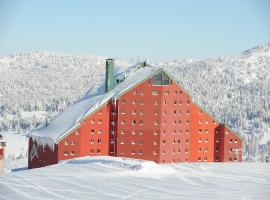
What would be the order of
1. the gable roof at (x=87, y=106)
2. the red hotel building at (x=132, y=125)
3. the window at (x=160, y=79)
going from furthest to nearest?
1. the window at (x=160, y=79)
2. the red hotel building at (x=132, y=125)
3. the gable roof at (x=87, y=106)

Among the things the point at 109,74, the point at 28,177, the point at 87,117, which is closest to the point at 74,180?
the point at 28,177

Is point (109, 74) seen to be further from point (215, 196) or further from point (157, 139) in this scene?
point (215, 196)

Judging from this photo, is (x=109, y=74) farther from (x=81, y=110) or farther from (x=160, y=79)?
(x=160, y=79)

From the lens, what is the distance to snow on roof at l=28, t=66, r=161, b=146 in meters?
68.9

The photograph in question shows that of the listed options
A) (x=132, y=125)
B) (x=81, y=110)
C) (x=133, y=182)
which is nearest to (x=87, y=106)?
(x=81, y=110)

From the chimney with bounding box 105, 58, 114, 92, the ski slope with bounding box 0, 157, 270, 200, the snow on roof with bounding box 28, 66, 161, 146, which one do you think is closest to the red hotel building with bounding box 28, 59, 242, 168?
the snow on roof with bounding box 28, 66, 161, 146

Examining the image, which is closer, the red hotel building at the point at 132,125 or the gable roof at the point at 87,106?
the gable roof at the point at 87,106

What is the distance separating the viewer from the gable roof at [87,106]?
226ft

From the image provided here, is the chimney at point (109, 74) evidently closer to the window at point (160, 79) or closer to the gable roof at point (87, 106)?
the gable roof at point (87, 106)

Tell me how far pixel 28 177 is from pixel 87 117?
36286 millimetres

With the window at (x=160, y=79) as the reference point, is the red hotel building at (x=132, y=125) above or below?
below

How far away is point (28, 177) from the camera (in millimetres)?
32844

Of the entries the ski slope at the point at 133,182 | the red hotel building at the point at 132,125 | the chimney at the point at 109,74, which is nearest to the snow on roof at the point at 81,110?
the red hotel building at the point at 132,125

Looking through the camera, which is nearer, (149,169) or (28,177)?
(28,177)
